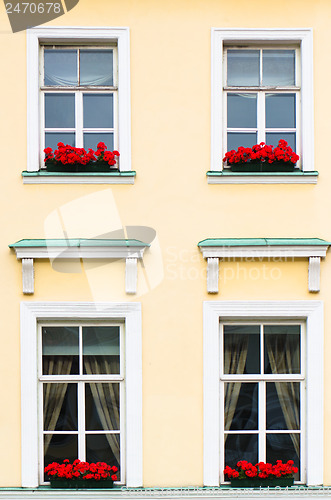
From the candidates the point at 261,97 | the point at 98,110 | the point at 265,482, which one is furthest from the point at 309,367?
the point at 98,110

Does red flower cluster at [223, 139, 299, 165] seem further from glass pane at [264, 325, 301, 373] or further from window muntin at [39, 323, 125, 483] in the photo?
window muntin at [39, 323, 125, 483]

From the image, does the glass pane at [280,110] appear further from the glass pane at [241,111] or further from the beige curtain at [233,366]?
the beige curtain at [233,366]

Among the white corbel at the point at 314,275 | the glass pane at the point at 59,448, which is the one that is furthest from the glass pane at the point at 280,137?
the glass pane at the point at 59,448

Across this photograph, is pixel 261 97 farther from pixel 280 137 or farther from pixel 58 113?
pixel 58 113

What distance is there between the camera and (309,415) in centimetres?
621

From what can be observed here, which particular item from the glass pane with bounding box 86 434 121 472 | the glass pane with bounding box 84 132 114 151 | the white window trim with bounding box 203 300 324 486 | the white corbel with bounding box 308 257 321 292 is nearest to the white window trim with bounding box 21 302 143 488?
the glass pane with bounding box 86 434 121 472

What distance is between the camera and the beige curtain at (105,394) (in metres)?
6.32

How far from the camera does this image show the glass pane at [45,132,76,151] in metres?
6.43

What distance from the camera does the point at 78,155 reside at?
6.19m

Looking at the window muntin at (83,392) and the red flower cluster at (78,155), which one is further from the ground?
the red flower cluster at (78,155)

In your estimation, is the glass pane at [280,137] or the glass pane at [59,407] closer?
the glass pane at [59,407]

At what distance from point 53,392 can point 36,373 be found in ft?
0.97

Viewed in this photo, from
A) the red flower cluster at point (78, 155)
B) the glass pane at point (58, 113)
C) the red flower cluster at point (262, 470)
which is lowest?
the red flower cluster at point (262, 470)

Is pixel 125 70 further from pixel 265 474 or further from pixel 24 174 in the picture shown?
pixel 265 474
